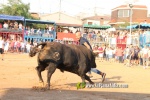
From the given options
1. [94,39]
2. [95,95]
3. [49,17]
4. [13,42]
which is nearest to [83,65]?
[95,95]

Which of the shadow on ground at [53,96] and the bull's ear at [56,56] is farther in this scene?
the bull's ear at [56,56]

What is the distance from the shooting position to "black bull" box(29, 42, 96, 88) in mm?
9742

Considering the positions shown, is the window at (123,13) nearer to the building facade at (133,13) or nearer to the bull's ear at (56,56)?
the building facade at (133,13)

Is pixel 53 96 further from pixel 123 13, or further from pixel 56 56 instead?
pixel 123 13

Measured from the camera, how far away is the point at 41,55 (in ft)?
31.9

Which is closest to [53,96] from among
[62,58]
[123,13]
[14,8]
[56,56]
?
[56,56]

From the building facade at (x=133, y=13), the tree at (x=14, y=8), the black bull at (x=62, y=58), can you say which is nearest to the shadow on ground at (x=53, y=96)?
the black bull at (x=62, y=58)

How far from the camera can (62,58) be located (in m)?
9.99

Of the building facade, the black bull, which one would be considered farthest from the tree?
the black bull

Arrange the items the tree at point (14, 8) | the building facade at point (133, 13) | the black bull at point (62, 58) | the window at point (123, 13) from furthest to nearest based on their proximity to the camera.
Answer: the building facade at point (133, 13) → the window at point (123, 13) → the tree at point (14, 8) → the black bull at point (62, 58)

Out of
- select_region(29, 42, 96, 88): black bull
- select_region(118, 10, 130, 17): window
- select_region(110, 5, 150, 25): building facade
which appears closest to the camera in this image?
select_region(29, 42, 96, 88): black bull

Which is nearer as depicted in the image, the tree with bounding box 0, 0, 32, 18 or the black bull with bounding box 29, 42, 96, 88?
the black bull with bounding box 29, 42, 96, 88

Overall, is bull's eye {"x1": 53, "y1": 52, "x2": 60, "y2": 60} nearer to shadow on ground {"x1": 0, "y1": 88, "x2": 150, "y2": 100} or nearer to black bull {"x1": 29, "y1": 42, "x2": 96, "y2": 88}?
black bull {"x1": 29, "y1": 42, "x2": 96, "y2": 88}

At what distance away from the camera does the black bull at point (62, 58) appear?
9.74m
